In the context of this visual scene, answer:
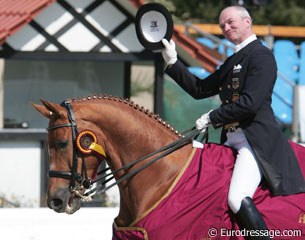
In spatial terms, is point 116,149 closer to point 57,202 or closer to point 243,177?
point 57,202

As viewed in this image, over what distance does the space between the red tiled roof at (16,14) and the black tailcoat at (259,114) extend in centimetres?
469

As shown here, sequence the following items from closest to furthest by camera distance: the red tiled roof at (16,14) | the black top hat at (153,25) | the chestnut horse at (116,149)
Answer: the chestnut horse at (116,149) → the black top hat at (153,25) → the red tiled roof at (16,14)

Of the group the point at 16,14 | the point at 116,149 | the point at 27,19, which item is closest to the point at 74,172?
the point at 116,149

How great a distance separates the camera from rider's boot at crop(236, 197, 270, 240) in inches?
201

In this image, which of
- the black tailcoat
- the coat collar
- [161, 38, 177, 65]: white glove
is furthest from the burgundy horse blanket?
[161, 38, 177, 65]: white glove

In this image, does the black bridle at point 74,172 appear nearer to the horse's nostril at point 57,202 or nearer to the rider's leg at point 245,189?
the horse's nostril at point 57,202

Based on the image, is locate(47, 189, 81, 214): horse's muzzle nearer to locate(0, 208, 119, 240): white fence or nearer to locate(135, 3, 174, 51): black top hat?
locate(135, 3, 174, 51): black top hat

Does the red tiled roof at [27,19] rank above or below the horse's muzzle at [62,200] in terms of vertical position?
above

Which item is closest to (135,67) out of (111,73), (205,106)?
(111,73)

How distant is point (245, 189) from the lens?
5.15 metres

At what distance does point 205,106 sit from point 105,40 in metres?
1.57

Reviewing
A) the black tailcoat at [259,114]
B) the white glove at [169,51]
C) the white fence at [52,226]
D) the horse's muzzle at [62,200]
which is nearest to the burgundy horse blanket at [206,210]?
the black tailcoat at [259,114]

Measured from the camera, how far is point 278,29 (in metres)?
18.3

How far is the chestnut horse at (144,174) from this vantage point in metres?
5.12
